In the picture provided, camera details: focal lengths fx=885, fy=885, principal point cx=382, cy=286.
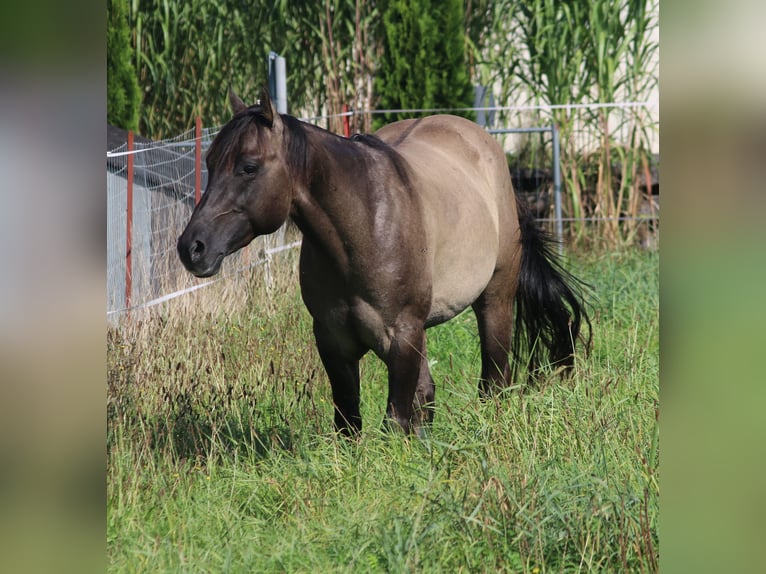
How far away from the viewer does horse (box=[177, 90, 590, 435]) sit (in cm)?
314

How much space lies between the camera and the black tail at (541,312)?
191 inches

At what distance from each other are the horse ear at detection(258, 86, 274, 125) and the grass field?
3.95 feet

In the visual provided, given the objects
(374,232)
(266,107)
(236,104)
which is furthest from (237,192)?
(374,232)

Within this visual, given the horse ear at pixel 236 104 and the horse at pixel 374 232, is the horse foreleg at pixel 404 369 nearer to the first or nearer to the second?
the horse at pixel 374 232

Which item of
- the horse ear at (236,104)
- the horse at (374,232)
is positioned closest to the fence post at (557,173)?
the horse at (374,232)

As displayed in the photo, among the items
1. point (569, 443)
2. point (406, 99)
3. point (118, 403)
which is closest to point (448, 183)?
point (569, 443)

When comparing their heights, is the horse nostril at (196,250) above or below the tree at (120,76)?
below

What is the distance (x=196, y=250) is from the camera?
10.1ft

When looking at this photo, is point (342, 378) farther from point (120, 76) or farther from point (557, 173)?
point (120, 76)

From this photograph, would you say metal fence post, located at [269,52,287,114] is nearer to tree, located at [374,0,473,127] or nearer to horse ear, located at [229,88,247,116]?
tree, located at [374,0,473,127]

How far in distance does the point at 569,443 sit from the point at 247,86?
28.9 feet

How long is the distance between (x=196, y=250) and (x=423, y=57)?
7.52 m

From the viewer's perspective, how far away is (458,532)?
2.59 m
